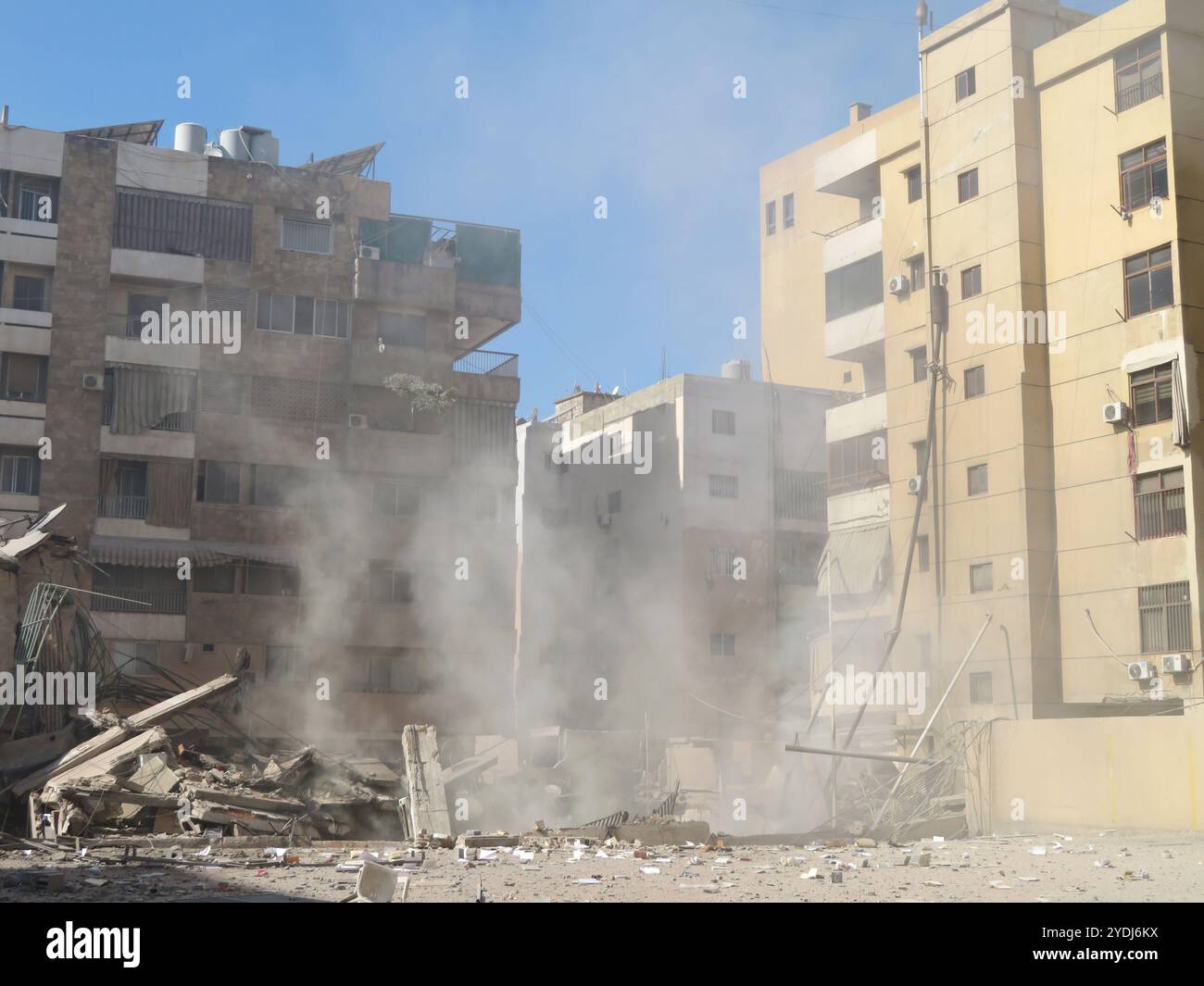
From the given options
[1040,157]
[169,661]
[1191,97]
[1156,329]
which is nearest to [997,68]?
[1040,157]

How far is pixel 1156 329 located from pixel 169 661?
28009mm

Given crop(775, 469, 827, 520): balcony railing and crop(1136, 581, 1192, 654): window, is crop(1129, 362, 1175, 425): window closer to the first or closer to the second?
crop(1136, 581, 1192, 654): window

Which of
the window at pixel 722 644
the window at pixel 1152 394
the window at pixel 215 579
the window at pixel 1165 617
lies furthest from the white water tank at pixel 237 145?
the window at pixel 1165 617

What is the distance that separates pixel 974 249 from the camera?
3462 centimetres

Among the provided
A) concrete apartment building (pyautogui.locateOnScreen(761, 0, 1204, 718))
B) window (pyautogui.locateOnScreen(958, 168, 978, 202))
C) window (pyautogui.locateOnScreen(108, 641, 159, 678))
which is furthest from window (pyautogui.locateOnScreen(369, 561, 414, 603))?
window (pyautogui.locateOnScreen(958, 168, 978, 202))

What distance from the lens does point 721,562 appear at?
49.1 meters

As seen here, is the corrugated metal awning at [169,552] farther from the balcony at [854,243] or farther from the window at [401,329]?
the balcony at [854,243]

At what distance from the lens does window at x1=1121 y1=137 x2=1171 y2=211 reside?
1195 inches

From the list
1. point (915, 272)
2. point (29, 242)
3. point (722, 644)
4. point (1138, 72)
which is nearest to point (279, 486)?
point (29, 242)

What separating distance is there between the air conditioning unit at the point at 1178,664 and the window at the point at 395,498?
2324 cm

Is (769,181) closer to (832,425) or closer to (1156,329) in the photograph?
(832,425)

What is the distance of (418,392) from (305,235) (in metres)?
6.21

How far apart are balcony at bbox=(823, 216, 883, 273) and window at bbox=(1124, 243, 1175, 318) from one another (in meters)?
9.97
